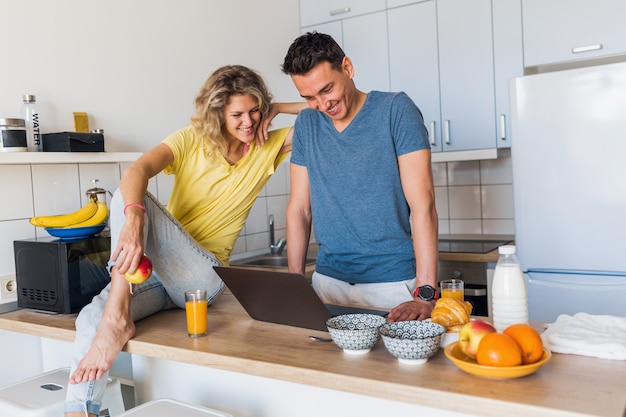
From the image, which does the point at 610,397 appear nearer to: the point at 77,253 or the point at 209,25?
the point at 77,253

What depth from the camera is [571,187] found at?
2.51m

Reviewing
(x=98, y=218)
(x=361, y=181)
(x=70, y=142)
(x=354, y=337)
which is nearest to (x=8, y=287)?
(x=98, y=218)

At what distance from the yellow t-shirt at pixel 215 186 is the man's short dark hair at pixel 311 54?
44 cm

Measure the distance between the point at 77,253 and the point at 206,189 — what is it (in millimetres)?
456

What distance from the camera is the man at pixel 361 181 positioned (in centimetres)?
179

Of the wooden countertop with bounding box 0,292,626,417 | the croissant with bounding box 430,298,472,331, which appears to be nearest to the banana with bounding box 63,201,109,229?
the wooden countertop with bounding box 0,292,626,417

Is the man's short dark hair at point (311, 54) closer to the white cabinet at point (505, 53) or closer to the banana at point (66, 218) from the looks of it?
the banana at point (66, 218)

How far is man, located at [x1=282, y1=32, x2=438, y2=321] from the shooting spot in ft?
5.87

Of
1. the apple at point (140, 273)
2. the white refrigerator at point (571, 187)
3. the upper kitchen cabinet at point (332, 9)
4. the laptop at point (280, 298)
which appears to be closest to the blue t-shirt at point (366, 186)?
the laptop at point (280, 298)

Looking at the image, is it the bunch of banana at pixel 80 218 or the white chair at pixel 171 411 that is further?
the bunch of banana at pixel 80 218

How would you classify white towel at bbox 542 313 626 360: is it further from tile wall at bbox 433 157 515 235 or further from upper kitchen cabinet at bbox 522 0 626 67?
tile wall at bbox 433 157 515 235

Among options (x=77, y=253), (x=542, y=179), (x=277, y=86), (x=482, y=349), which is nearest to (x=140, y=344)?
(x=77, y=253)

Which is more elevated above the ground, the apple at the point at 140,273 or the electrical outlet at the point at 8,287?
the apple at the point at 140,273

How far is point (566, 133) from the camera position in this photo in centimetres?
250
